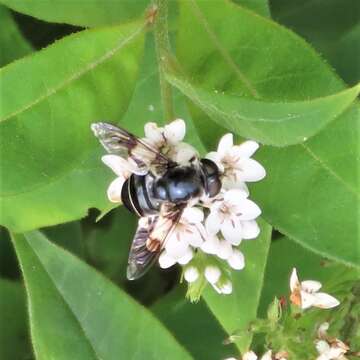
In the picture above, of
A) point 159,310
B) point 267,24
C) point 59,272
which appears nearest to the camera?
point 267,24

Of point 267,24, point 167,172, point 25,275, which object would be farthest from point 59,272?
point 267,24

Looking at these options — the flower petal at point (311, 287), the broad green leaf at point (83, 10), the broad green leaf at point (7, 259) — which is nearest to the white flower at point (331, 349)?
the flower petal at point (311, 287)

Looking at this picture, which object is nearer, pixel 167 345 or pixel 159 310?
pixel 167 345

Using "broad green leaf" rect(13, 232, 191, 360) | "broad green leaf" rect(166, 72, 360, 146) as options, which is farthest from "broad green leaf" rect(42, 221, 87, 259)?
"broad green leaf" rect(166, 72, 360, 146)

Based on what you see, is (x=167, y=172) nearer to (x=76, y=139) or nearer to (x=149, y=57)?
(x=76, y=139)

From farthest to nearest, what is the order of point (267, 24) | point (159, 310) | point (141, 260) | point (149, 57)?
point (159, 310) < point (149, 57) < point (267, 24) < point (141, 260)

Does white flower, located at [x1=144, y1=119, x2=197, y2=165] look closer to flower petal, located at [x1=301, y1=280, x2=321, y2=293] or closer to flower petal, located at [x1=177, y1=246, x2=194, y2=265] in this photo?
flower petal, located at [x1=177, y1=246, x2=194, y2=265]
